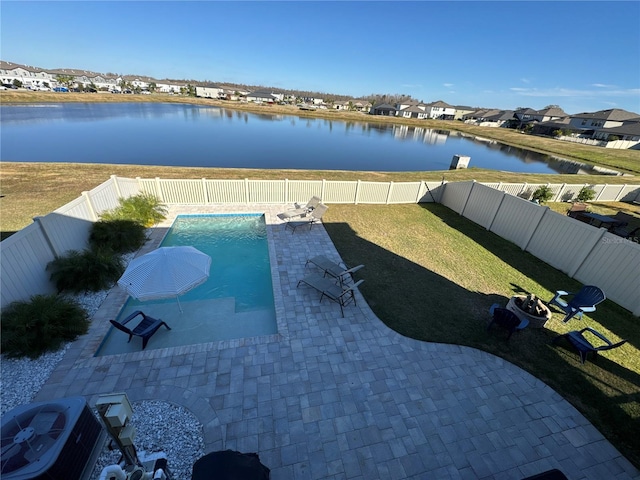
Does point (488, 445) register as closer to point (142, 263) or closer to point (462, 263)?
point (462, 263)

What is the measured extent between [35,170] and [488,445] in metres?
24.2

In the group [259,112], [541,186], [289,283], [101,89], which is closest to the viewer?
[289,283]

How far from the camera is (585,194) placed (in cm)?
1605

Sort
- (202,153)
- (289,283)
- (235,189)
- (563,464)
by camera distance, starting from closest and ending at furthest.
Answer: (563,464) < (289,283) < (235,189) < (202,153)

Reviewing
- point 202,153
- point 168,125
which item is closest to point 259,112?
point 168,125

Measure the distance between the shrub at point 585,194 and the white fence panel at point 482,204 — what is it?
8702 millimetres

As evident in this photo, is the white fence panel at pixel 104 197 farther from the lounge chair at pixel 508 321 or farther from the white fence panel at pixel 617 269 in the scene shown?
the white fence panel at pixel 617 269

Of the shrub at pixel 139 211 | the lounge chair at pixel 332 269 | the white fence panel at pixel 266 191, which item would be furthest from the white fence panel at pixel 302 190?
the lounge chair at pixel 332 269

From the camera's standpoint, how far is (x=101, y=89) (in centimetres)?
10256

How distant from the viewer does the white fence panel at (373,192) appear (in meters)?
14.4

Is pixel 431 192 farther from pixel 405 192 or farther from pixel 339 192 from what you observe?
pixel 339 192

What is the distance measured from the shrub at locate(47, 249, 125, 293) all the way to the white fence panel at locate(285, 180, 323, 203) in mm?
8122

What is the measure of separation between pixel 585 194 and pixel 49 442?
77.4 feet

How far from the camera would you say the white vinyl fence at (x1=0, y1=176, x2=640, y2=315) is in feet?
20.5
